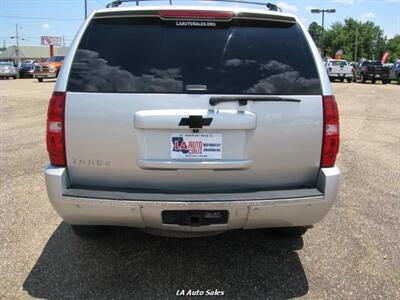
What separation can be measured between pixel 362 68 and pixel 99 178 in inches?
1537

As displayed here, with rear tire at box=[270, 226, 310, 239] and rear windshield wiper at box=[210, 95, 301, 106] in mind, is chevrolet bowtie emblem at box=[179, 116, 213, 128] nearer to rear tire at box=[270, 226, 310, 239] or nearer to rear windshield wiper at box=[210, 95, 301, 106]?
rear windshield wiper at box=[210, 95, 301, 106]

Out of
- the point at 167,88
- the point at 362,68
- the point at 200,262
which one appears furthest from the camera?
the point at 362,68

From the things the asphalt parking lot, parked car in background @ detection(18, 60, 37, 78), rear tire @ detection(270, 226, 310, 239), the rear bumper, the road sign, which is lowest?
the asphalt parking lot

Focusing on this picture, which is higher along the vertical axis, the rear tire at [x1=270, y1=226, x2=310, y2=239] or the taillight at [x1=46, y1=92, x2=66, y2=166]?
the taillight at [x1=46, y1=92, x2=66, y2=166]

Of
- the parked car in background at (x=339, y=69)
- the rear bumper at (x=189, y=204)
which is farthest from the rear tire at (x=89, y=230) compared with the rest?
the parked car in background at (x=339, y=69)

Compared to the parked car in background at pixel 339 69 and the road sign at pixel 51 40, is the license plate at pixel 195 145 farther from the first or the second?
the road sign at pixel 51 40

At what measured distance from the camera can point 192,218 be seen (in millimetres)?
3158

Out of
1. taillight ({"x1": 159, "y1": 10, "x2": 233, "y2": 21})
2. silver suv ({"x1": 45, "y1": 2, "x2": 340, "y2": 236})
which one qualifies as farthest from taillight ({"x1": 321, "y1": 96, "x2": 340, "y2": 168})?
taillight ({"x1": 159, "y1": 10, "x2": 233, "y2": 21})

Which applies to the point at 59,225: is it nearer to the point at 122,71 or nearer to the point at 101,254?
the point at 101,254

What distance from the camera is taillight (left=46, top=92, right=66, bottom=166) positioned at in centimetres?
318

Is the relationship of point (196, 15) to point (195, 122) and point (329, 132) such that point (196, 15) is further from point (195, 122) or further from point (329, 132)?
point (329, 132)

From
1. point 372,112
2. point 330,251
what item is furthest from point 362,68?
point 330,251

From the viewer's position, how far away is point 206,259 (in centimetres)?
391

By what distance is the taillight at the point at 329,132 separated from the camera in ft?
10.7
